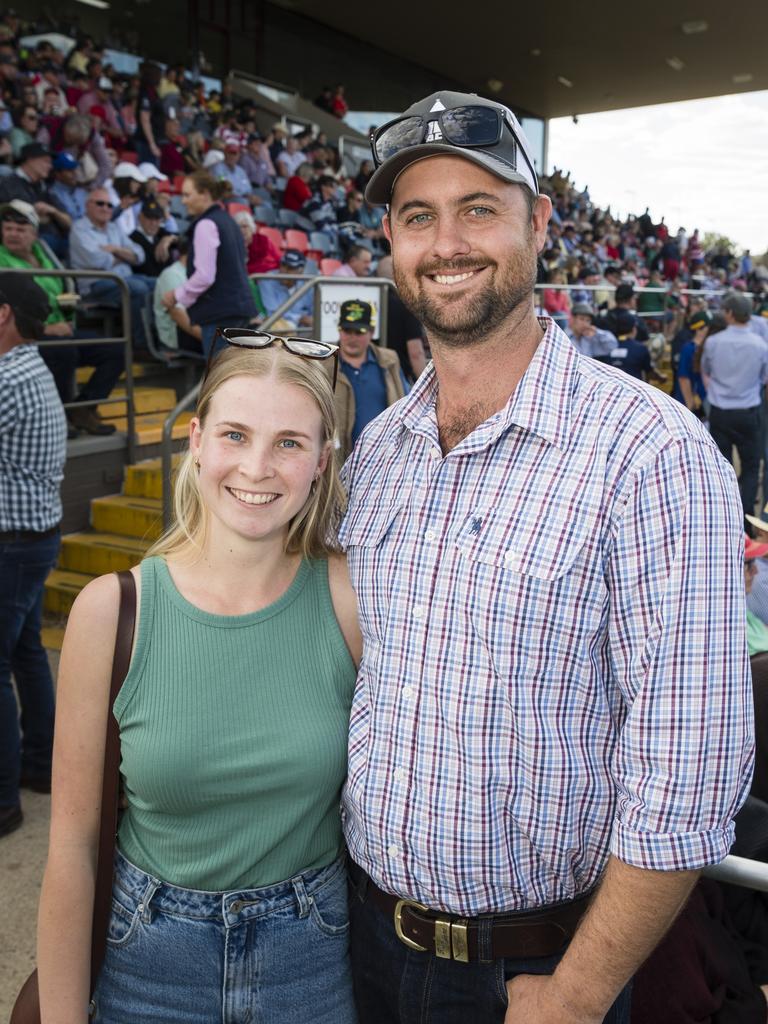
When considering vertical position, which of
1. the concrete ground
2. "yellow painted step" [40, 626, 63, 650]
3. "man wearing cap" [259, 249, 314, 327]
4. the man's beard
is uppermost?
"man wearing cap" [259, 249, 314, 327]

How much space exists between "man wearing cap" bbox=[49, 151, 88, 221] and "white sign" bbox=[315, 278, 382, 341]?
4.08 m

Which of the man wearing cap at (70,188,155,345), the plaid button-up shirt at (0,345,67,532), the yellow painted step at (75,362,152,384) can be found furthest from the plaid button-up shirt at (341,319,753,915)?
the man wearing cap at (70,188,155,345)

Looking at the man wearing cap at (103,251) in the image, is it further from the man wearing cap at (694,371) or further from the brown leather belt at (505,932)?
the brown leather belt at (505,932)

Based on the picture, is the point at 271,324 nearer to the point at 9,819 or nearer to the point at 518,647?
the point at 9,819

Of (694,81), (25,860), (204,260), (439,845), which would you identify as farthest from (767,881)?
(694,81)

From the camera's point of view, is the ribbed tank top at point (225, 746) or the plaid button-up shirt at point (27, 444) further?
the plaid button-up shirt at point (27, 444)

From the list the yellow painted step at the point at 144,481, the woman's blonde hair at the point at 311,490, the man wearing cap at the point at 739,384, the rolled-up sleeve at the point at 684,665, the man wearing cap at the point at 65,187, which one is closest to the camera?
the rolled-up sleeve at the point at 684,665

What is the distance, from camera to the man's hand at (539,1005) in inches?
50.4

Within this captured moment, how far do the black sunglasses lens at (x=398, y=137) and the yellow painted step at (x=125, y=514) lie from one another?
14.9 ft

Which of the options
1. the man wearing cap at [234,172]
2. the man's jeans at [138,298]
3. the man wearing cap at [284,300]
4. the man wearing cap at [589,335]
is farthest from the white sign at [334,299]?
the man wearing cap at [234,172]

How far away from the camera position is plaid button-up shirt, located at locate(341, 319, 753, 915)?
3.94 feet

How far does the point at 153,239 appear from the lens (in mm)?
8711

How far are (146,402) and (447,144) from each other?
6298 millimetres

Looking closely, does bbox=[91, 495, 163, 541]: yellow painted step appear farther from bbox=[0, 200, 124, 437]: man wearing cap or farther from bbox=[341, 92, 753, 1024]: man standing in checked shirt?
bbox=[341, 92, 753, 1024]: man standing in checked shirt
